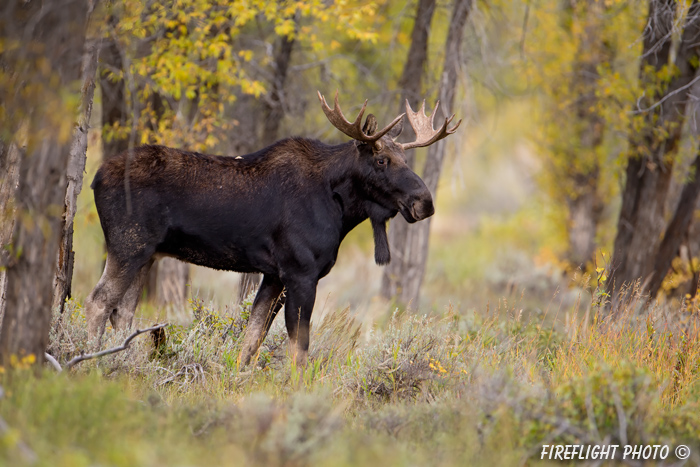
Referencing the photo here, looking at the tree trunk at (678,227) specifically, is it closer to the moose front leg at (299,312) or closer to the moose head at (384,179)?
the moose head at (384,179)

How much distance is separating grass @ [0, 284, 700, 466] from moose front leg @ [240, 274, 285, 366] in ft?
0.43

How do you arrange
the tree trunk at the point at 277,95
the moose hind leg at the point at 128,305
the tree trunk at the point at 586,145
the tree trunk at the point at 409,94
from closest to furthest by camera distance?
the moose hind leg at the point at 128,305
the tree trunk at the point at 409,94
the tree trunk at the point at 277,95
the tree trunk at the point at 586,145

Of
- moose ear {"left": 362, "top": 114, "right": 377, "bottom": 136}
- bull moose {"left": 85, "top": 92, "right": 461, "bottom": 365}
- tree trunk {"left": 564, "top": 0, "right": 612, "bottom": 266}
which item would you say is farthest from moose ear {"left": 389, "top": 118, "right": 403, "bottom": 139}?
tree trunk {"left": 564, "top": 0, "right": 612, "bottom": 266}

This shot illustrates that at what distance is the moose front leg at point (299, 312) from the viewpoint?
5.98 meters

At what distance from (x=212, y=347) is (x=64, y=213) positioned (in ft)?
5.75

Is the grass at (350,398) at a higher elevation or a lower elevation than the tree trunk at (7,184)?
lower

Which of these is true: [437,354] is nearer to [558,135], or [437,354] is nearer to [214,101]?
[214,101]

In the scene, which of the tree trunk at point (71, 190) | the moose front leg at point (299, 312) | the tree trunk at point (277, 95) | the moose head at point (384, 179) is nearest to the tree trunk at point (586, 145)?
the tree trunk at point (277, 95)

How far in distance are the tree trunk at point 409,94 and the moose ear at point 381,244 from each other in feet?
11.4

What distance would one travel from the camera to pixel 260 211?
239 inches

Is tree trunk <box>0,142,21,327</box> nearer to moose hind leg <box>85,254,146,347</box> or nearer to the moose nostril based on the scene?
moose hind leg <box>85,254,146,347</box>

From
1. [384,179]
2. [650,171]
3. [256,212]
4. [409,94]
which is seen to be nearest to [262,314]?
[256,212]

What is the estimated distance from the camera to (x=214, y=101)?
29.8 feet

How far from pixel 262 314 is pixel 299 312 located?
1.74 ft
